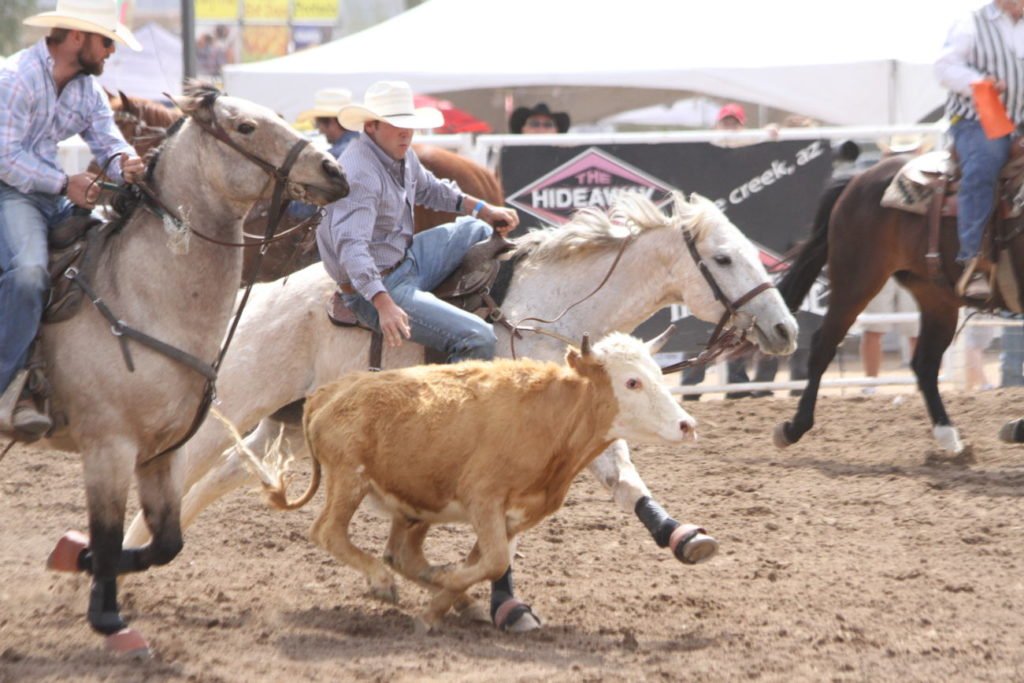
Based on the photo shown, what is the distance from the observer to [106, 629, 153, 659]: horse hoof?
4.77 meters

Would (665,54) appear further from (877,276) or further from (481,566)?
(481,566)

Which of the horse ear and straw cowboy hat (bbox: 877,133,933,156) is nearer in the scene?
the horse ear

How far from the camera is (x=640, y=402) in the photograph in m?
5.10

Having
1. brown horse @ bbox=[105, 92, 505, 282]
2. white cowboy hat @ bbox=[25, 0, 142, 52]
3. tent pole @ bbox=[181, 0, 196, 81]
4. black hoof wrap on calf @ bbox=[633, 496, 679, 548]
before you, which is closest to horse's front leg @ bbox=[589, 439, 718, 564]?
black hoof wrap on calf @ bbox=[633, 496, 679, 548]

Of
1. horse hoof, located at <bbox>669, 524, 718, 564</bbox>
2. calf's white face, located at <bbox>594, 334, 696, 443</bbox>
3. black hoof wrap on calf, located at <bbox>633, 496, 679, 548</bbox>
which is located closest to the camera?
calf's white face, located at <bbox>594, 334, 696, 443</bbox>

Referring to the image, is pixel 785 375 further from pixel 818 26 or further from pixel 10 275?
pixel 10 275

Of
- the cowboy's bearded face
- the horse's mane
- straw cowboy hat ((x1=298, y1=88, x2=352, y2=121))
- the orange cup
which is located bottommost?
the horse's mane

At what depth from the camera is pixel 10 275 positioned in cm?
477

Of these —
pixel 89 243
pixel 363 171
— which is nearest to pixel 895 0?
pixel 363 171

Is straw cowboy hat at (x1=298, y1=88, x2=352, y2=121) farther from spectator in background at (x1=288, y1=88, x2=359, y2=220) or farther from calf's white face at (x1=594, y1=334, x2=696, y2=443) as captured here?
calf's white face at (x1=594, y1=334, x2=696, y2=443)

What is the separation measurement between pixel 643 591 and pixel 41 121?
9.11ft

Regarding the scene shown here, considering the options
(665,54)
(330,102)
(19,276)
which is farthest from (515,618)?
(665,54)

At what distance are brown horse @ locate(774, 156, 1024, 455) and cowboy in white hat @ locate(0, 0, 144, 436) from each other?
476 cm

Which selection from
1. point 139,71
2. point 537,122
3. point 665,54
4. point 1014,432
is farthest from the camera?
point 139,71
